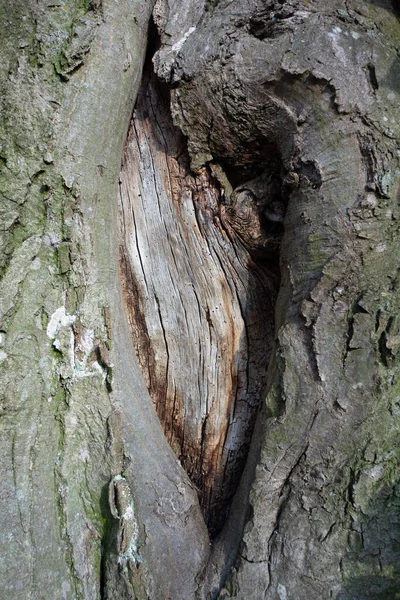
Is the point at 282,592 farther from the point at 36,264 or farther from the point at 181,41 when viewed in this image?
the point at 181,41

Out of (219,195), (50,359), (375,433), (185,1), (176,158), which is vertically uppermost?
(185,1)

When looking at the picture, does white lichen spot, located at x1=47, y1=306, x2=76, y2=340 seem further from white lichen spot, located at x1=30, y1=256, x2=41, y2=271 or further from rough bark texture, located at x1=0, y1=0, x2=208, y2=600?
white lichen spot, located at x1=30, y1=256, x2=41, y2=271

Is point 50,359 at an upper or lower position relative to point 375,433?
upper

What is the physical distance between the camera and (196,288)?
1957 mm

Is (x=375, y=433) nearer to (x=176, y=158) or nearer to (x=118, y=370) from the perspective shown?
(x=118, y=370)

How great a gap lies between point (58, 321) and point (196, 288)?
0.58m

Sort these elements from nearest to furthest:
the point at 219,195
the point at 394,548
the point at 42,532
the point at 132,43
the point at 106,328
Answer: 1. the point at 394,548
2. the point at 42,532
3. the point at 106,328
4. the point at 132,43
5. the point at 219,195

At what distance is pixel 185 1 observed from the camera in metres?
1.81

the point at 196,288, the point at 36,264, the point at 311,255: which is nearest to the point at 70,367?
the point at 36,264

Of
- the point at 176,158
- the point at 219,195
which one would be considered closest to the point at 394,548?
the point at 219,195

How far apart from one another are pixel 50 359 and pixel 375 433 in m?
1.00

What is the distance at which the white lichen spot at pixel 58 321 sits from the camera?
5.20 ft

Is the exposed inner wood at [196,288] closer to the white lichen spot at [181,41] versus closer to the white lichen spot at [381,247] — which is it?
the white lichen spot at [181,41]

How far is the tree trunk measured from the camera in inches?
55.3
